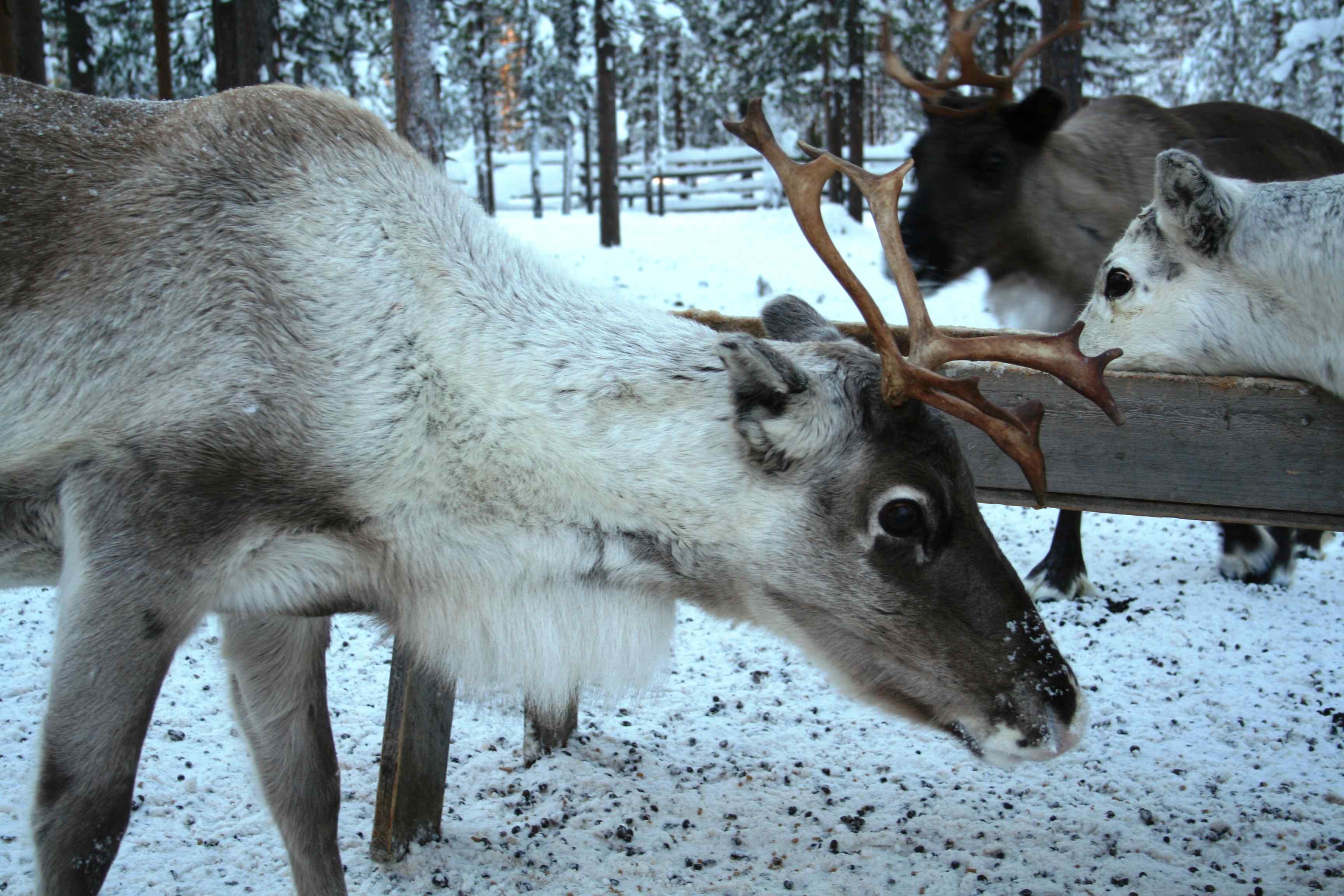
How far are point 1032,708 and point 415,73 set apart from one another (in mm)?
7393

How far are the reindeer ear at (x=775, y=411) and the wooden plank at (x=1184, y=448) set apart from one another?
588 mm

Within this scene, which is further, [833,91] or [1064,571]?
[833,91]

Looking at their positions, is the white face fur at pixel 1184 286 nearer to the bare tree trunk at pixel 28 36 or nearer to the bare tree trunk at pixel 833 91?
the bare tree trunk at pixel 28 36

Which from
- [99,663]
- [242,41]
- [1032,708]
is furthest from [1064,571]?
[242,41]

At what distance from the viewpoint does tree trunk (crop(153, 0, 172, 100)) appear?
1060 cm

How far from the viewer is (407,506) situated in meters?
2.13

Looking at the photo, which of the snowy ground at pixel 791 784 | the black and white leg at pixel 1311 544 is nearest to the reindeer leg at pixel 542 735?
the snowy ground at pixel 791 784

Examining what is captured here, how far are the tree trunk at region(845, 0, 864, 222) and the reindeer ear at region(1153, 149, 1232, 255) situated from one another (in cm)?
1479

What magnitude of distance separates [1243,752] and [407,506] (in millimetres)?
2815

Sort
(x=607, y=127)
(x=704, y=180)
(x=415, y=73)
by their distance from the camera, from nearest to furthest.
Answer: (x=415, y=73), (x=607, y=127), (x=704, y=180)

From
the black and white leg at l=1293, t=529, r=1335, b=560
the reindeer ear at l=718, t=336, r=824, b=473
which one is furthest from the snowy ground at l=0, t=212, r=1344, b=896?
the black and white leg at l=1293, t=529, r=1335, b=560

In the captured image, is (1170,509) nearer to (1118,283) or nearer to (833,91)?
(1118,283)

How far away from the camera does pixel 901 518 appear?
2109 mm

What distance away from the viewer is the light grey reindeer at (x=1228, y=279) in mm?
2779
